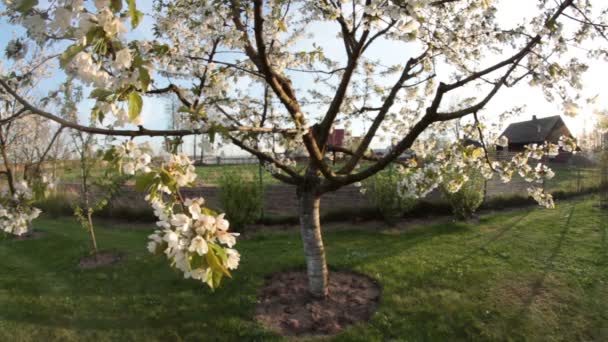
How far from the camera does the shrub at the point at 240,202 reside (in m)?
8.37

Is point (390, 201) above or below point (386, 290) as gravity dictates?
above

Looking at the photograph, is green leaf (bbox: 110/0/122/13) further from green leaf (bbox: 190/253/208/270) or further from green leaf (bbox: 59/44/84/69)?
green leaf (bbox: 190/253/208/270)

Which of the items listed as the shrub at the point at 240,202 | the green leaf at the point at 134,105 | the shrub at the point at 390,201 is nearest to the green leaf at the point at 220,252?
the green leaf at the point at 134,105

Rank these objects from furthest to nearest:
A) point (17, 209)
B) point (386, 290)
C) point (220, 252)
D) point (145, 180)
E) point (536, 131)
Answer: point (536, 131) < point (386, 290) < point (17, 209) < point (145, 180) < point (220, 252)

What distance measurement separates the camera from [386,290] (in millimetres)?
4832

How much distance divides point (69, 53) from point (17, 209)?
152 cm

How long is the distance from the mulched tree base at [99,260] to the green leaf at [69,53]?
6207mm

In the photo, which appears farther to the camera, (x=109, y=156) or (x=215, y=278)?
(x=109, y=156)

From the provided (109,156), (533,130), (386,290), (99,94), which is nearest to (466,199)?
(386,290)

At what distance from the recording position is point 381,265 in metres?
5.72

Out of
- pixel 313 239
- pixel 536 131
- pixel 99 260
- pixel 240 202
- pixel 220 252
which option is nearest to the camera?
pixel 220 252

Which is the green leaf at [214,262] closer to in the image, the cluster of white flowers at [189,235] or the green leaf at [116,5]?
the cluster of white flowers at [189,235]

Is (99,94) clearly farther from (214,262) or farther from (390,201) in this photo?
(390,201)

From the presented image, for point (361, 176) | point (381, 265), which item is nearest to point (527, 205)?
point (381, 265)
